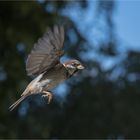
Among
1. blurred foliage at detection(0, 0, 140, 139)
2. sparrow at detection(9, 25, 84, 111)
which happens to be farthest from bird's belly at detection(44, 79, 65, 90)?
blurred foliage at detection(0, 0, 140, 139)

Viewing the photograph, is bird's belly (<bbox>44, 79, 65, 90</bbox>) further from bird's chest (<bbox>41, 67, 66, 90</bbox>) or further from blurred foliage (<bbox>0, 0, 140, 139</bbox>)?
blurred foliage (<bbox>0, 0, 140, 139</bbox>)

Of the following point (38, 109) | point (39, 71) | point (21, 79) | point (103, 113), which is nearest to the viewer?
point (39, 71)

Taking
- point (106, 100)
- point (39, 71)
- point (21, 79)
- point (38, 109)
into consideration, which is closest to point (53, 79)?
point (39, 71)

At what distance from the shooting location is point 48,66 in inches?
101

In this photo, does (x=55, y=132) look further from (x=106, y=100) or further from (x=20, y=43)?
(x=20, y=43)

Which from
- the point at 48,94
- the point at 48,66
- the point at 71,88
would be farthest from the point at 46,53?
the point at 71,88

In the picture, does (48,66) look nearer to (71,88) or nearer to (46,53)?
(46,53)

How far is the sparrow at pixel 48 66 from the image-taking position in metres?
2.53

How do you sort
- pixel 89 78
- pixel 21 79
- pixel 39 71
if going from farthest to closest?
pixel 89 78, pixel 21 79, pixel 39 71

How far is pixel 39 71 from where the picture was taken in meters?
2.59

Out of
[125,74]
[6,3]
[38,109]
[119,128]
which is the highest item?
[6,3]

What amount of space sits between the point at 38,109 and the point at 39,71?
1154 cm

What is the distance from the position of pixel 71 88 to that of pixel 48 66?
13527 millimetres

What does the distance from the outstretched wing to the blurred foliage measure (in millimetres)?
6014
